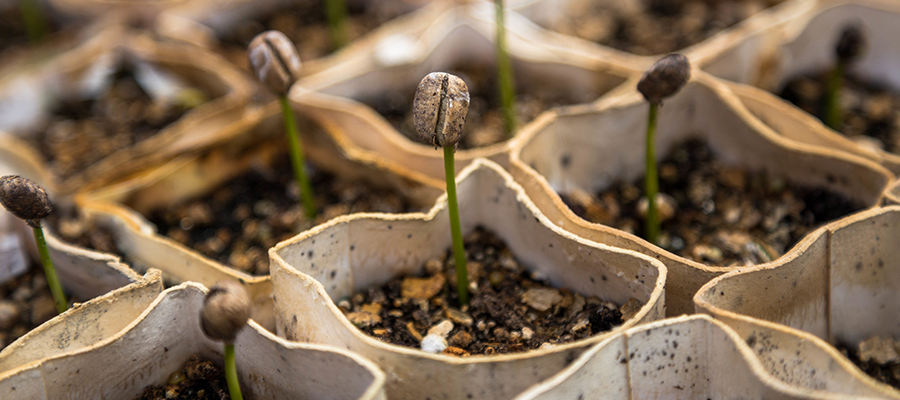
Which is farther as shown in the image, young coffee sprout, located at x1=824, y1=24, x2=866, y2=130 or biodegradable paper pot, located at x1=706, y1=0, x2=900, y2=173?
biodegradable paper pot, located at x1=706, y1=0, x2=900, y2=173

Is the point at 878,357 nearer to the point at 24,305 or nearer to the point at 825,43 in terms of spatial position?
the point at 825,43

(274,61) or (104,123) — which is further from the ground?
(274,61)

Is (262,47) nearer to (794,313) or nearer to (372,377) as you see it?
(372,377)

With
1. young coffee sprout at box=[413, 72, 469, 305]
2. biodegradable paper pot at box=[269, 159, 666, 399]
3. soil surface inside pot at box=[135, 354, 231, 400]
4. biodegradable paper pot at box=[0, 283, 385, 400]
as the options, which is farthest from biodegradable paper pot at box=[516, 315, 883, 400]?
soil surface inside pot at box=[135, 354, 231, 400]

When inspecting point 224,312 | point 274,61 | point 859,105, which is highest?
point 274,61

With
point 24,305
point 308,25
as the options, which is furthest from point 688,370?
point 308,25

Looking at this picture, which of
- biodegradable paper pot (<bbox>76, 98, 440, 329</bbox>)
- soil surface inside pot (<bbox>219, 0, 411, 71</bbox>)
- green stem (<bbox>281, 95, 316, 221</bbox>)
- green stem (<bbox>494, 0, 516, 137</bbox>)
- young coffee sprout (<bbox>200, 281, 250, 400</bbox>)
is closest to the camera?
young coffee sprout (<bbox>200, 281, 250, 400</bbox>)

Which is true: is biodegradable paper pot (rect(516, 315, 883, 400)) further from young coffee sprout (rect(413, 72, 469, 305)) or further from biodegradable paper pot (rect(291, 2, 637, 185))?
biodegradable paper pot (rect(291, 2, 637, 185))
